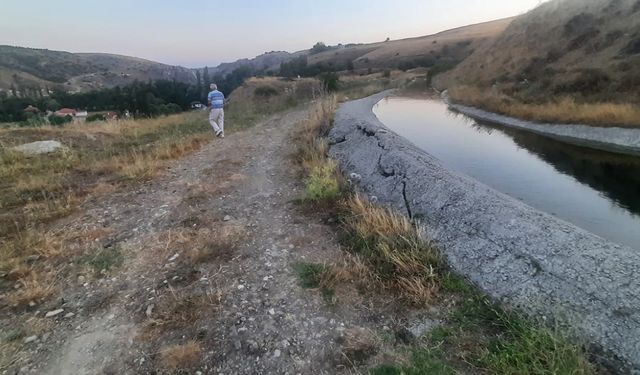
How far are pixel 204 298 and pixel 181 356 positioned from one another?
86 centimetres

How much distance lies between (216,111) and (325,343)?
A: 39.0 feet

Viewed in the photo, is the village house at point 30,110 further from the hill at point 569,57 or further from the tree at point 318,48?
the tree at point 318,48

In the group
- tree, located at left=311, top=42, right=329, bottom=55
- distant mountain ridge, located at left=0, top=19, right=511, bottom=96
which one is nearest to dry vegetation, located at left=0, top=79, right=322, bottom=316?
distant mountain ridge, located at left=0, top=19, right=511, bottom=96

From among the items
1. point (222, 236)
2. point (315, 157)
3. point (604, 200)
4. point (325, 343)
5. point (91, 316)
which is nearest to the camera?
point (325, 343)

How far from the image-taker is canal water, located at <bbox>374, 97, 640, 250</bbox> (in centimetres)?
745

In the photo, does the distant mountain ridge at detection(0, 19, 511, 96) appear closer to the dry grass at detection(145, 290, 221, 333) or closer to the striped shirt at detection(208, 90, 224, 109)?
the striped shirt at detection(208, 90, 224, 109)

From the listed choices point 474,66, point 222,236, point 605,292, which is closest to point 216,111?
point 222,236

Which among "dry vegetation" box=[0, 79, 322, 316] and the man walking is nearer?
"dry vegetation" box=[0, 79, 322, 316]

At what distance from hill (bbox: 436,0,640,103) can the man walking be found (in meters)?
16.8

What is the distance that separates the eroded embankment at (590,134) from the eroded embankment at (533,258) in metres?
9.36

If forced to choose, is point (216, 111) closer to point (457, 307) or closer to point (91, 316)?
point (91, 316)

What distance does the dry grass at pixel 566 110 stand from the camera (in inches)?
520

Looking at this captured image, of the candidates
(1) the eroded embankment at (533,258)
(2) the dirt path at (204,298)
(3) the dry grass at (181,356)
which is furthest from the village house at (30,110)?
(3) the dry grass at (181,356)

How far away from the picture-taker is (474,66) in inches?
1563
